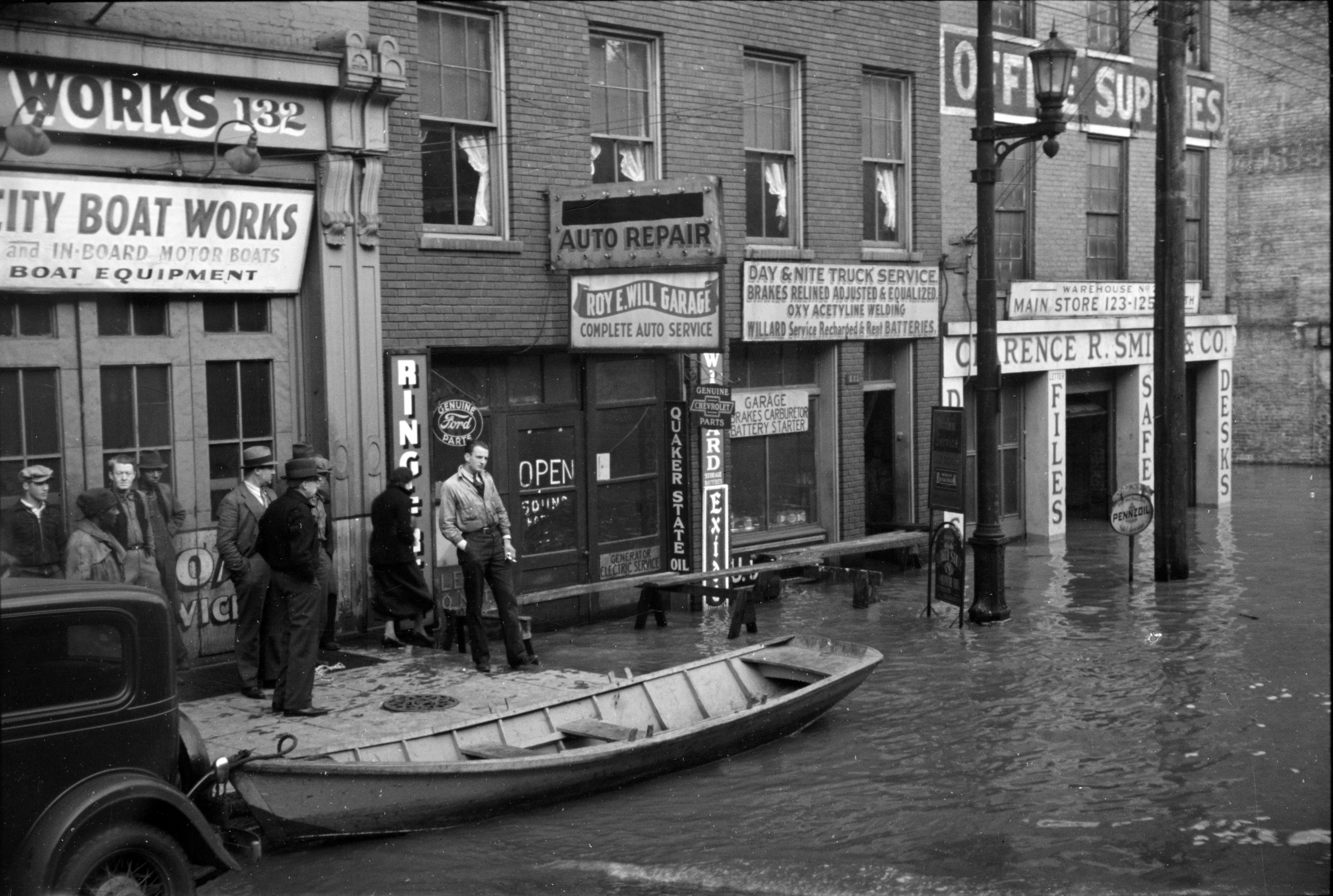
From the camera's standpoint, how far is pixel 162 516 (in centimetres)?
1156

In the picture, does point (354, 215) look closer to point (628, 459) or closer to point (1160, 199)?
point (628, 459)

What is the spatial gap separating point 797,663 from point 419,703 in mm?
2865

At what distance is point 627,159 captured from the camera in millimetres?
16344

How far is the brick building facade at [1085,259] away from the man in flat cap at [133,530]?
11.9m

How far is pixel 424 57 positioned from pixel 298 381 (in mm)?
3519

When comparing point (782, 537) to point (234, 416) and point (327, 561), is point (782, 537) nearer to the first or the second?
point (327, 561)

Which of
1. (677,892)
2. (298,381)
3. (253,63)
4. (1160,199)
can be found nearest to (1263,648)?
(1160,199)

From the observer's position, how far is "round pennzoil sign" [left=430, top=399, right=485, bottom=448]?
47.2 feet

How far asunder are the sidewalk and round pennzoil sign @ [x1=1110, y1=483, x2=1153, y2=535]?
8154 millimetres

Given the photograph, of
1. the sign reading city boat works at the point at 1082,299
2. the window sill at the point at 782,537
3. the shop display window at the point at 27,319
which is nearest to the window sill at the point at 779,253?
the window sill at the point at 782,537

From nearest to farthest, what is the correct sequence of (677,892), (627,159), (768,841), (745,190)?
(677,892) < (768,841) < (627,159) < (745,190)

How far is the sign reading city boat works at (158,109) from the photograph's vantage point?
444 inches

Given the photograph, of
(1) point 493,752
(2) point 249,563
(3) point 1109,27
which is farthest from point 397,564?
(3) point 1109,27

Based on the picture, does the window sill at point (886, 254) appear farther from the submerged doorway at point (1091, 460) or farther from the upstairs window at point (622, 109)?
the submerged doorway at point (1091, 460)
